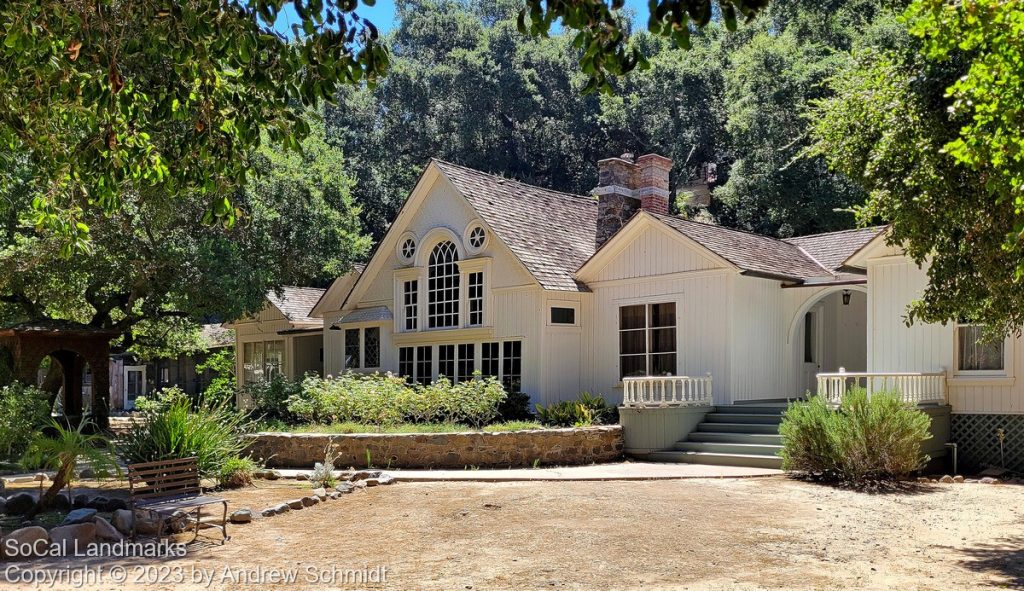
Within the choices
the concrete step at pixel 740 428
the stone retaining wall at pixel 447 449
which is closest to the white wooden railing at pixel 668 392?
the concrete step at pixel 740 428

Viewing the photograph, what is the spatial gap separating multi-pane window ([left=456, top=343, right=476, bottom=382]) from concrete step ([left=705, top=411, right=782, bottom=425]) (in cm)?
611

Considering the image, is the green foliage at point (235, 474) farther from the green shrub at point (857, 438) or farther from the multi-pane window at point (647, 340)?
the multi-pane window at point (647, 340)

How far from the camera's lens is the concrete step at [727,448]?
15.3m

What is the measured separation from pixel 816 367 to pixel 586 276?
5.49 meters

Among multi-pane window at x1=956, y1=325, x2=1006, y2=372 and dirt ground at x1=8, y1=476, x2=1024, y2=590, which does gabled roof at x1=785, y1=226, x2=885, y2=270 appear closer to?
multi-pane window at x1=956, y1=325, x2=1006, y2=372

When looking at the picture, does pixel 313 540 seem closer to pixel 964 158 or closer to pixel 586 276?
pixel 964 158

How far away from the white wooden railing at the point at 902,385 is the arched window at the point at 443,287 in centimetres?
927

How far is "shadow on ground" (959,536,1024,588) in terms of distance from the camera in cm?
743

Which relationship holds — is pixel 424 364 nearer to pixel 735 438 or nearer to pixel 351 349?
pixel 351 349

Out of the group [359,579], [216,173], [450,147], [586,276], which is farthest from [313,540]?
[450,147]

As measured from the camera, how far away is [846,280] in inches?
715

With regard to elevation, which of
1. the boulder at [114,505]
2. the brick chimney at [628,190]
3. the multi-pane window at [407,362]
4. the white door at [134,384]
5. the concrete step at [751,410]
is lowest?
the white door at [134,384]

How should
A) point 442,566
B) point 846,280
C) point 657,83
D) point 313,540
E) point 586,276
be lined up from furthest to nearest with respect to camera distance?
point 657,83 → point 586,276 → point 846,280 → point 313,540 → point 442,566

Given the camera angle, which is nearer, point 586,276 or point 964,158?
point 964,158
